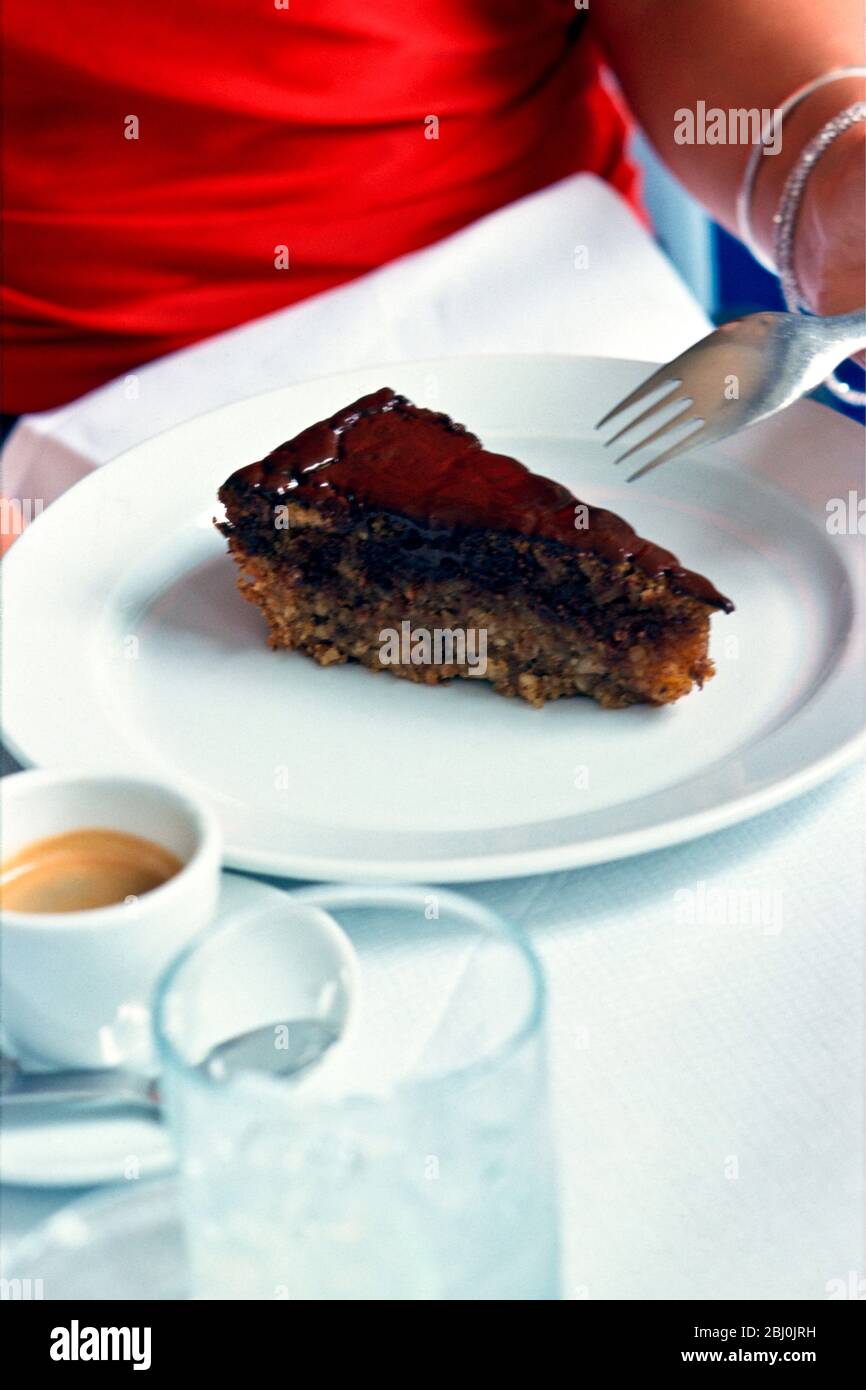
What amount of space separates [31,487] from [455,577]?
59 centimetres

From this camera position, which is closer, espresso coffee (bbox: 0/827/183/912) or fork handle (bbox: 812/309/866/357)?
espresso coffee (bbox: 0/827/183/912)

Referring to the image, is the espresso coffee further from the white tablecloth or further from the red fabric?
the red fabric

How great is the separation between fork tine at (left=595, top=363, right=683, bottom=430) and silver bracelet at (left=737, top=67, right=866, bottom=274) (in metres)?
0.30

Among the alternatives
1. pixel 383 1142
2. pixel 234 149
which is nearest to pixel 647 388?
pixel 234 149

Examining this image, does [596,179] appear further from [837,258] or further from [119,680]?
[119,680]

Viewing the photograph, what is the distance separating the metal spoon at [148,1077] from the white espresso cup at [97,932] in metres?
0.04

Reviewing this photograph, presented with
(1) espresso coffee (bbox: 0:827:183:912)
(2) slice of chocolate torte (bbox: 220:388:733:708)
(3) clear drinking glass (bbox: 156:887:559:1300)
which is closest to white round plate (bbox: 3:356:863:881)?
(2) slice of chocolate torte (bbox: 220:388:733:708)

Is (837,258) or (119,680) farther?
(837,258)

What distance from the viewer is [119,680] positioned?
1.08m

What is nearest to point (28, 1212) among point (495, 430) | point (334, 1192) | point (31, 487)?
point (334, 1192)

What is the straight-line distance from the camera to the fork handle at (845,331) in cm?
117

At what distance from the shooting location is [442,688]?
1082 millimetres

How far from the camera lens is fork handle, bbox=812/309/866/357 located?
1.17 meters

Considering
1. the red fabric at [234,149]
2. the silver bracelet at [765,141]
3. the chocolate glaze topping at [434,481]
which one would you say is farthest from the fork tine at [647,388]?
the red fabric at [234,149]
